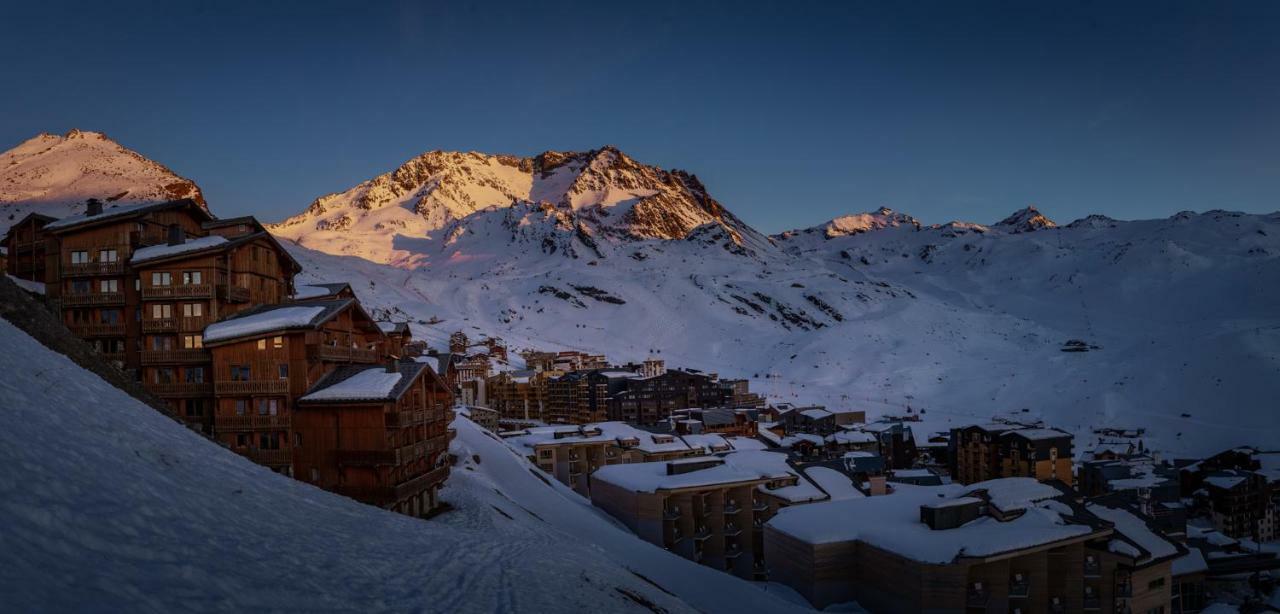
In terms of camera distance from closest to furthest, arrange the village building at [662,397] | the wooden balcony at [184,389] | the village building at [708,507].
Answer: the wooden balcony at [184,389] → the village building at [708,507] → the village building at [662,397]

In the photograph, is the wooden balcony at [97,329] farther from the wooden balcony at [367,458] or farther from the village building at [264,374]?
the wooden balcony at [367,458]

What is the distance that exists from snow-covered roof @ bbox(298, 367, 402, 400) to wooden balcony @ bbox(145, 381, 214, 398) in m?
4.88

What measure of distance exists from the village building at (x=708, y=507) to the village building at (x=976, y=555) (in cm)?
729

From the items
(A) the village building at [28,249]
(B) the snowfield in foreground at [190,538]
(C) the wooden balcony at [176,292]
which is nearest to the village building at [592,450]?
(C) the wooden balcony at [176,292]

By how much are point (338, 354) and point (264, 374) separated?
121 inches

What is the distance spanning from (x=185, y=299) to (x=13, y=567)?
26.1 metres

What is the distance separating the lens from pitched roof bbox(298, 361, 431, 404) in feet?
89.0

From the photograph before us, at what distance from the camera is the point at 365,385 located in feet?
91.1

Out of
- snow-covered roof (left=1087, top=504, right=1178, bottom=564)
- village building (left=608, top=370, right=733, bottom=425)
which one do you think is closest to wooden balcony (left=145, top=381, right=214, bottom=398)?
snow-covered roof (left=1087, top=504, right=1178, bottom=564)

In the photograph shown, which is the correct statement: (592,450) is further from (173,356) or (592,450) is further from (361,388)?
(173,356)

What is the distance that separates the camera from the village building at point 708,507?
44344 millimetres

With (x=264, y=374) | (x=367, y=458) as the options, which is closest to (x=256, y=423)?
(x=264, y=374)

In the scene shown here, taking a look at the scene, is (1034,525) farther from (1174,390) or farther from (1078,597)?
(1174,390)

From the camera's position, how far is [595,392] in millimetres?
98000
